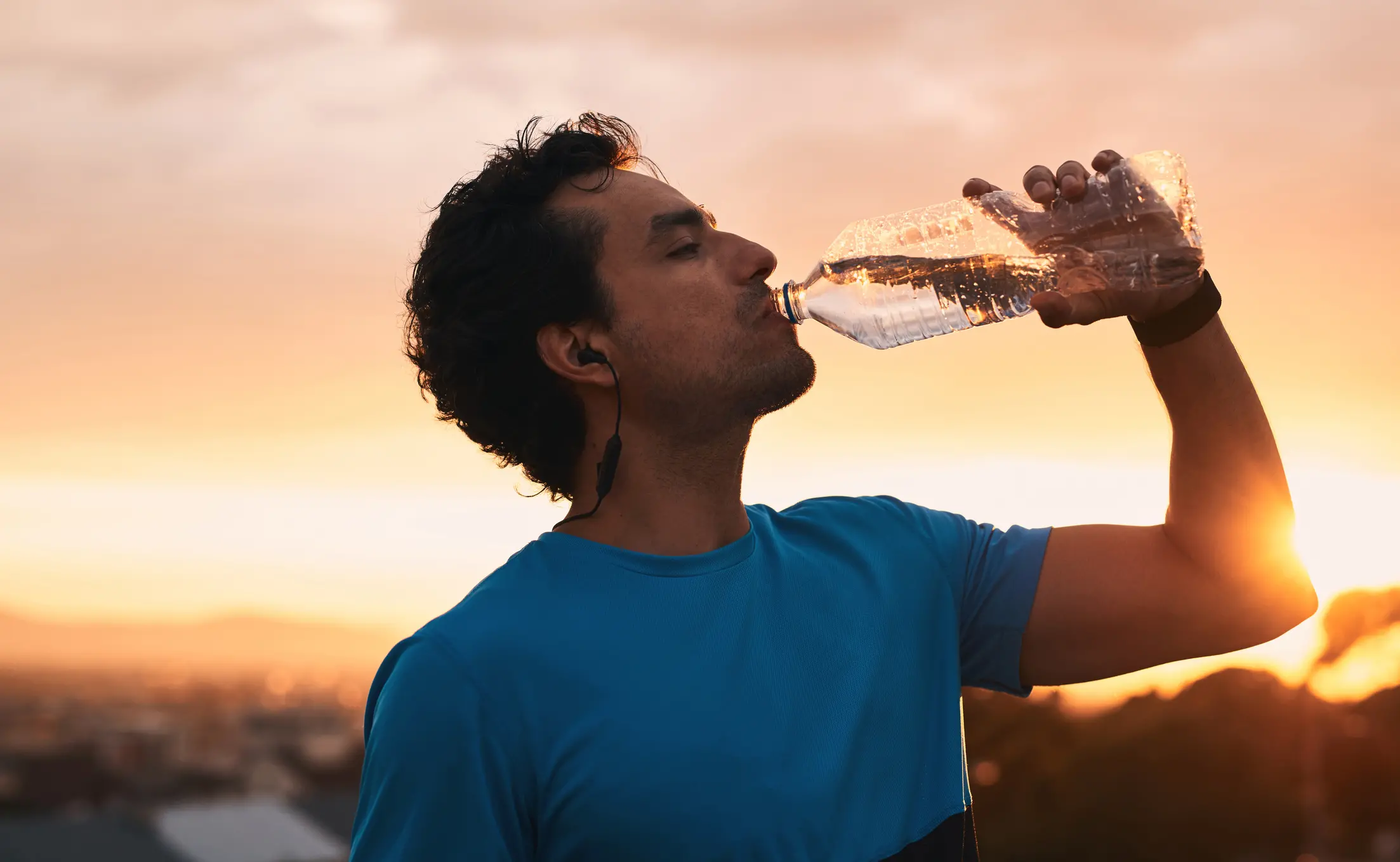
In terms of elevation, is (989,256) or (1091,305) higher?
(989,256)

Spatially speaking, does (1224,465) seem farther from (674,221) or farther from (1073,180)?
(674,221)

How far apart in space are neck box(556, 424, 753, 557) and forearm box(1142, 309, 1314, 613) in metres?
0.94

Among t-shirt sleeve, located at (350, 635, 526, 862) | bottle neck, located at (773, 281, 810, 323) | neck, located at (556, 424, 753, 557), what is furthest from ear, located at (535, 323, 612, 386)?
t-shirt sleeve, located at (350, 635, 526, 862)

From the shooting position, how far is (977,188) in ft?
8.73

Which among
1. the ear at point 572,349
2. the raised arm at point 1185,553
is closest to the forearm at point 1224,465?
the raised arm at point 1185,553

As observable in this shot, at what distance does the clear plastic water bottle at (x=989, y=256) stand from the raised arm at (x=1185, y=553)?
0.12 meters

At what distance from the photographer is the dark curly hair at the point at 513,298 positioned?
2982mm

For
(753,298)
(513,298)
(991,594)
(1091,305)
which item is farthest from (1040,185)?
(513,298)

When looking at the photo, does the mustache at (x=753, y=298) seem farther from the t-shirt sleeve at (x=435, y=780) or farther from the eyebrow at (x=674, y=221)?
the t-shirt sleeve at (x=435, y=780)

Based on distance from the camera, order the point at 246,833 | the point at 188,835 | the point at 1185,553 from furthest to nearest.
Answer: the point at 188,835
the point at 246,833
the point at 1185,553

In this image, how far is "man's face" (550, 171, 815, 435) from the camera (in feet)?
8.96

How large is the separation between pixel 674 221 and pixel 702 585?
3.20ft

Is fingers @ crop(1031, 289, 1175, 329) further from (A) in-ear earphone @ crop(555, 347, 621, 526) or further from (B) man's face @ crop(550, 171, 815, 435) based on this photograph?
(A) in-ear earphone @ crop(555, 347, 621, 526)

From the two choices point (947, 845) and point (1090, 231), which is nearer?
point (947, 845)
